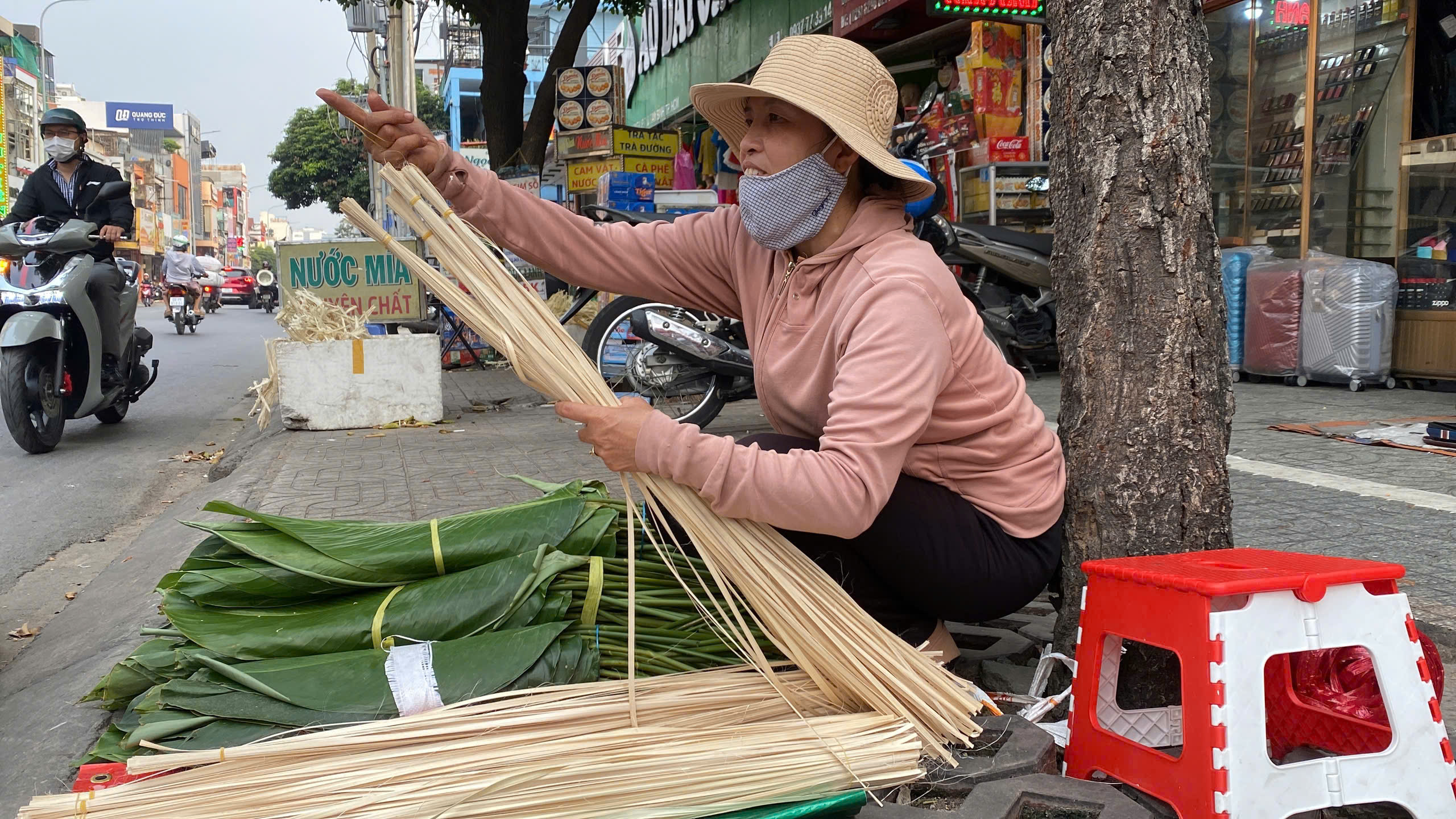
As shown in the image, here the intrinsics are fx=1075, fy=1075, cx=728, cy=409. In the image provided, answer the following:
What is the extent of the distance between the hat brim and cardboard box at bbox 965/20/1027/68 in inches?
248

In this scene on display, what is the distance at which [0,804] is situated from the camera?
1735mm

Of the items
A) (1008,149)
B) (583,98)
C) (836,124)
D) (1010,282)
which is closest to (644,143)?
(583,98)

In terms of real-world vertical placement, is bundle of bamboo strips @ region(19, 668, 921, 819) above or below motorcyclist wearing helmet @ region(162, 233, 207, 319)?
below

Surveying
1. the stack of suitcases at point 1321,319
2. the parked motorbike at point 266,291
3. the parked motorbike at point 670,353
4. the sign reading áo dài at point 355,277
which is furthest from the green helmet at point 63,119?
the parked motorbike at point 266,291

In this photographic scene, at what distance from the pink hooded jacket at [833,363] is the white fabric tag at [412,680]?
47cm

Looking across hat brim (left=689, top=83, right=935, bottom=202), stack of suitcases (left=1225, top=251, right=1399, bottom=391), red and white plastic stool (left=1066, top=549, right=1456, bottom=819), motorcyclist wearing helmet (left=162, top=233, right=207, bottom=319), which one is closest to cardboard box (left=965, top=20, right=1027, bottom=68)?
stack of suitcases (left=1225, top=251, right=1399, bottom=391)

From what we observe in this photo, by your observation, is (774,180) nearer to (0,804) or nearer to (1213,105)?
(0,804)

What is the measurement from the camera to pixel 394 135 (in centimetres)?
197

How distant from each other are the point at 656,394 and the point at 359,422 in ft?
5.69

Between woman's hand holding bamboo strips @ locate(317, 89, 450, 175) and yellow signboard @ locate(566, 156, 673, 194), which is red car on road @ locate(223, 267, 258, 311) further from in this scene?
woman's hand holding bamboo strips @ locate(317, 89, 450, 175)

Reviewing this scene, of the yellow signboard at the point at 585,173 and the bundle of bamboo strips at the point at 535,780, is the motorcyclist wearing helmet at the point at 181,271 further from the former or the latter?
the bundle of bamboo strips at the point at 535,780

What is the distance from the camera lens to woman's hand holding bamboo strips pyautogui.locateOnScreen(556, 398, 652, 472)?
1615mm

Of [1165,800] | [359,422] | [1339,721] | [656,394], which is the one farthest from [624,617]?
[359,422]

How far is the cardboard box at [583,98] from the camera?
1044 centimetres
